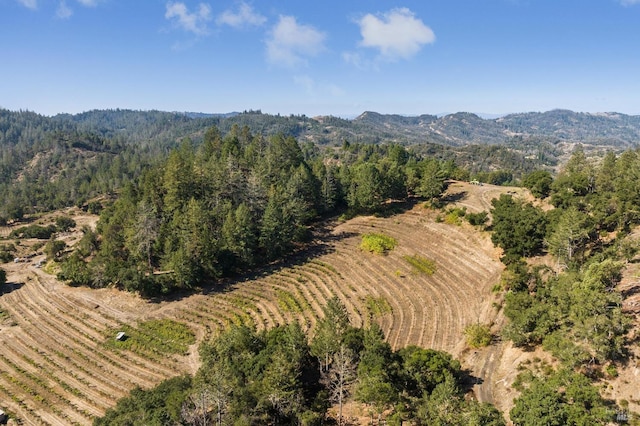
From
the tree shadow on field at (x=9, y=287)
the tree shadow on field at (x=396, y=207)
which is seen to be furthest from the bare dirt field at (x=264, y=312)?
the tree shadow on field at (x=396, y=207)

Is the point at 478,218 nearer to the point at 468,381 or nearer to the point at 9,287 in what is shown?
the point at 468,381

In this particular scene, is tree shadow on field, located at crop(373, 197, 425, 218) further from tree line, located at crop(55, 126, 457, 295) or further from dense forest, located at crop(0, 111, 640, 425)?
tree line, located at crop(55, 126, 457, 295)

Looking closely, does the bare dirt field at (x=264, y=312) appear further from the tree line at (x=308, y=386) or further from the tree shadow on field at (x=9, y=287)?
the tree line at (x=308, y=386)

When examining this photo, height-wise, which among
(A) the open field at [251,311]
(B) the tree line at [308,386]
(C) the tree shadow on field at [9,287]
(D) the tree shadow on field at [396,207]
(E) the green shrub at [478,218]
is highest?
(E) the green shrub at [478,218]

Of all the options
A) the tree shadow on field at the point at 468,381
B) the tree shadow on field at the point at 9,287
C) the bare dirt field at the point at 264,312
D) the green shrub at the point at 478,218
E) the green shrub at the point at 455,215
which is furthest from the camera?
the green shrub at the point at 455,215

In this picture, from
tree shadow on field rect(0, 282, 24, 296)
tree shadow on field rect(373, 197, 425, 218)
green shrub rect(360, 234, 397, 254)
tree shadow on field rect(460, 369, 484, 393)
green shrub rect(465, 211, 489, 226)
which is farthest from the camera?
tree shadow on field rect(373, 197, 425, 218)

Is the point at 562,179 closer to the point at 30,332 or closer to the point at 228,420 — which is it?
the point at 228,420

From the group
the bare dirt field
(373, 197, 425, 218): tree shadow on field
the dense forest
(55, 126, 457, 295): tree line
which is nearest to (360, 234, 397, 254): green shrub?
the bare dirt field
